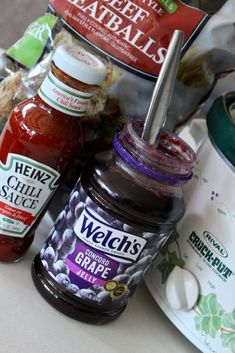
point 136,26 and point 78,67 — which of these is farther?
point 136,26

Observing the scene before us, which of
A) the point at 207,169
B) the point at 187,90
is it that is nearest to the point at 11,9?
the point at 187,90

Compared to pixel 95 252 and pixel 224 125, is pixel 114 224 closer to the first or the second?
pixel 95 252

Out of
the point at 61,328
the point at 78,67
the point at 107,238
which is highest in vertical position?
the point at 78,67

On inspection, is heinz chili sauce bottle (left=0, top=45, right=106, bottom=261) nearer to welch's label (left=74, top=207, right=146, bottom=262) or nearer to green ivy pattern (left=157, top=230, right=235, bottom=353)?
welch's label (left=74, top=207, right=146, bottom=262)

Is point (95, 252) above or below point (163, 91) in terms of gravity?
below

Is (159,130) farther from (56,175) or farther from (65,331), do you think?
(65,331)

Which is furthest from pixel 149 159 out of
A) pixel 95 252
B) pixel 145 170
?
pixel 95 252

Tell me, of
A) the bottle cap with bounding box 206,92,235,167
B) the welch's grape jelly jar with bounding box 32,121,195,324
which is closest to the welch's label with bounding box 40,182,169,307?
the welch's grape jelly jar with bounding box 32,121,195,324
